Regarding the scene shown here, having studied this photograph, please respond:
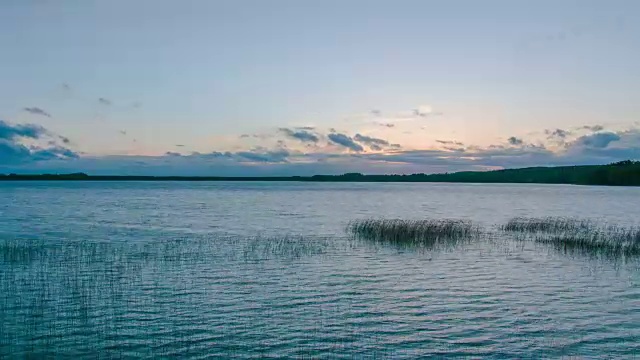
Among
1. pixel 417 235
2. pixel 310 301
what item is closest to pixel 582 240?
pixel 417 235

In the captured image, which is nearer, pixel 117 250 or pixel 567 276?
pixel 567 276

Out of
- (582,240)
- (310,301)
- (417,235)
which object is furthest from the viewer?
(417,235)

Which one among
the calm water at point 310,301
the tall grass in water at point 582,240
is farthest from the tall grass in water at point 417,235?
the tall grass in water at point 582,240

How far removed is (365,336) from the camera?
15.3 meters

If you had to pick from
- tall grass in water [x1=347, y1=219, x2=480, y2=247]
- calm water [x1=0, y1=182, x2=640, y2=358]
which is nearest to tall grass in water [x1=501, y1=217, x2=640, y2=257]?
calm water [x1=0, y1=182, x2=640, y2=358]

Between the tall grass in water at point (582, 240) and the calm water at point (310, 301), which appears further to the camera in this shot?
the tall grass in water at point (582, 240)

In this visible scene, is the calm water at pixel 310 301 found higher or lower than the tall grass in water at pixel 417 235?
lower

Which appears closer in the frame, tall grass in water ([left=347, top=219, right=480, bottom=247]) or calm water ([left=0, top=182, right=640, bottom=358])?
calm water ([left=0, top=182, right=640, bottom=358])

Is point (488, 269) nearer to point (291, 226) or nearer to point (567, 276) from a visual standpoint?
point (567, 276)

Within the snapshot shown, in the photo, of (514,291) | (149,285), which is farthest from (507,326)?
(149,285)

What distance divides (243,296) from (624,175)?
650ft

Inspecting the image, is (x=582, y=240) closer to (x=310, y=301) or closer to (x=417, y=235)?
(x=417, y=235)

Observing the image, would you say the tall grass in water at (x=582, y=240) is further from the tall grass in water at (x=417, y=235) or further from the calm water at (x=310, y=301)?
the tall grass in water at (x=417, y=235)

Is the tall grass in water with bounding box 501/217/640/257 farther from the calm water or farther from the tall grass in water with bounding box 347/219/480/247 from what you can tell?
the tall grass in water with bounding box 347/219/480/247
